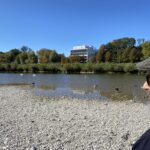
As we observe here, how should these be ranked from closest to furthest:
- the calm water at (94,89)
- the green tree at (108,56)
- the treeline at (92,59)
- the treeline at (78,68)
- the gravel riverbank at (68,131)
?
the gravel riverbank at (68,131)
the calm water at (94,89)
the treeline at (78,68)
the treeline at (92,59)
the green tree at (108,56)

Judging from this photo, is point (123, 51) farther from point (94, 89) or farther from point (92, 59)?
point (94, 89)

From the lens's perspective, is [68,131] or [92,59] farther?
[92,59]

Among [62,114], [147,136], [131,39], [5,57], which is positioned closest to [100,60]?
[131,39]

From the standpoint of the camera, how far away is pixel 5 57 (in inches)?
6624

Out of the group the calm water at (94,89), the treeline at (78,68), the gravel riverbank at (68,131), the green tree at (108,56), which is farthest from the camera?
the green tree at (108,56)

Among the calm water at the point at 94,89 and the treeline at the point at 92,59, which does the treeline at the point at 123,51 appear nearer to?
the treeline at the point at 92,59

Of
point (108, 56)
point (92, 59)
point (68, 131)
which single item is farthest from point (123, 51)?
point (68, 131)

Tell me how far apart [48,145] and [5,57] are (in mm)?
163522

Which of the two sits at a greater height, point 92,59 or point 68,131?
point 92,59

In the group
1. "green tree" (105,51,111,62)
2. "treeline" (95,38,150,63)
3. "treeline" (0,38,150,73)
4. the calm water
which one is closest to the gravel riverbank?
the calm water

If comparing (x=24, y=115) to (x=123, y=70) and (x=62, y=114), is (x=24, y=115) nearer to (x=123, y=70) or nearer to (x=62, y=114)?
(x=62, y=114)

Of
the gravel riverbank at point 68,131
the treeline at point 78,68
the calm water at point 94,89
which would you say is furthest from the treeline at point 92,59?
the gravel riverbank at point 68,131

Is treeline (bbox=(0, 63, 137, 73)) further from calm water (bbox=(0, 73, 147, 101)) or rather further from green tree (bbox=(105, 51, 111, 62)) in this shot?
calm water (bbox=(0, 73, 147, 101))

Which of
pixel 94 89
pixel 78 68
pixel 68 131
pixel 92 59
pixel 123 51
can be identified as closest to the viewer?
pixel 68 131
